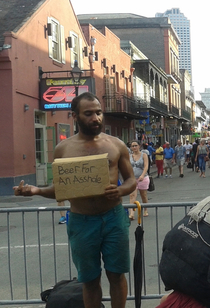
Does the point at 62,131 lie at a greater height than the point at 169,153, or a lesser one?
greater

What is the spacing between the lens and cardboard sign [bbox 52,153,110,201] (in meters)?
3.29

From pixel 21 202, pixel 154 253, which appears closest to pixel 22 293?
pixel 154 253

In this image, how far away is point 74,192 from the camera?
332cm

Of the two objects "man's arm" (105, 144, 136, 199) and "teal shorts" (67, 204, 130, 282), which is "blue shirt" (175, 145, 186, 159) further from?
"teal shorts" (67, 204, 130, 282)

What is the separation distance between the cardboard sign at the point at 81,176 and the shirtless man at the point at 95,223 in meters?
0.17

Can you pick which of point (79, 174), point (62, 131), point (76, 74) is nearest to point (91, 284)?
point (79, 174)

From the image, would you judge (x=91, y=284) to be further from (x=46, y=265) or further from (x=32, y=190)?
(x=46, y=265)

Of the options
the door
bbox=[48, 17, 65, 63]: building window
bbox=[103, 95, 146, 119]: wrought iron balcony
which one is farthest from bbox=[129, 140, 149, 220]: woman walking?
bbox=[103, 95, 146, 119]: wrought iron balcony

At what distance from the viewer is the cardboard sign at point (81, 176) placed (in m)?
3.29

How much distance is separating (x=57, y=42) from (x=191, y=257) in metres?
18.9

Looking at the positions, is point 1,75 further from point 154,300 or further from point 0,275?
point 154,300

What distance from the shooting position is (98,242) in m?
3.47

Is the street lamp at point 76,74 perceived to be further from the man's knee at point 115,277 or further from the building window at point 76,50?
the man's knee at point 115,277

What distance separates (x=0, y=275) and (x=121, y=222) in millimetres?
2533
